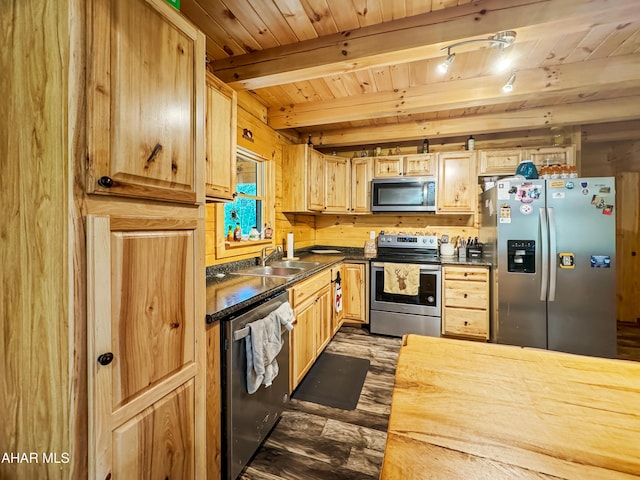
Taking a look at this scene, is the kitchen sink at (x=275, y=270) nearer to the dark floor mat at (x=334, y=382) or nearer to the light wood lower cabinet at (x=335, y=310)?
the light wood lower cabinet at (x=335, y=310)

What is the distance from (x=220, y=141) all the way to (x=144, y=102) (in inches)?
33.9

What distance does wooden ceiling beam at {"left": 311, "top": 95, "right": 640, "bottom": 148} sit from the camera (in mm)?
2740

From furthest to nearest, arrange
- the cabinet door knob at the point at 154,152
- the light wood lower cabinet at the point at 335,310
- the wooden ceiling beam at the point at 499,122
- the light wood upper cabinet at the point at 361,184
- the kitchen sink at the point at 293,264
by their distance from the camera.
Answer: the light wood upper cabinet at the point at 361,184 < the light wood lower cabinet at the point at 335,310 < the kitchen sink at the point at 293,264 < the wooden ceiling beam at the point at 499,122 < the cabinet door knob at the point at 154,152

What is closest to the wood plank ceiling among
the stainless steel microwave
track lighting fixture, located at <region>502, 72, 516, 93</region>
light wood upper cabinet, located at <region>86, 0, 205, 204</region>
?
track lighting fixture, located at <region>502, 72, 516, 93</region>

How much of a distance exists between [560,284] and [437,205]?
1.44 metres

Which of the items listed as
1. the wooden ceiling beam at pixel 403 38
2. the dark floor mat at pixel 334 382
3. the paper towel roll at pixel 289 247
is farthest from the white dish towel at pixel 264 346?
the wooden ceiling beam at pixel 403 38

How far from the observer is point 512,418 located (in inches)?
28.1

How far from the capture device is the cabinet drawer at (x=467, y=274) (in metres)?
3.01

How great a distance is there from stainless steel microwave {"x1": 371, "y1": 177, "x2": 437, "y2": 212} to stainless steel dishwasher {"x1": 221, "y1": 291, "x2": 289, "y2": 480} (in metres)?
2.33

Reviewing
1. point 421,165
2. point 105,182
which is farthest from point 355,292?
point 105,182

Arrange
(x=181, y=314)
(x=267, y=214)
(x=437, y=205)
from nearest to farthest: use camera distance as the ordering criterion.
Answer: (x=181, y=314) < (x=267, y=214) < (x=437, y=205)

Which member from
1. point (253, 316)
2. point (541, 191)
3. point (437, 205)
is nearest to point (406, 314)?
point (437, 205)

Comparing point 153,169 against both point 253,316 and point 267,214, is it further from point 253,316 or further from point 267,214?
point 267,214

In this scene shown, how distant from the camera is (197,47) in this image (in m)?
1.12
